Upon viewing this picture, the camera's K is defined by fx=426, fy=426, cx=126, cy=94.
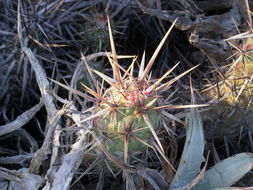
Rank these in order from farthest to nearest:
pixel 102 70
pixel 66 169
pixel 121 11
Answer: pixel 121 11, pixel 102 70, pixel 66 169

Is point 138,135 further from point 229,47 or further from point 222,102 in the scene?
point 229,47

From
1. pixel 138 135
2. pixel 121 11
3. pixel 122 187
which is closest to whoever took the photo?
pixel 138 135

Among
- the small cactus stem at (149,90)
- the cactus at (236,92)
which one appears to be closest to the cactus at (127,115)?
the small cactus stem at (149,90)

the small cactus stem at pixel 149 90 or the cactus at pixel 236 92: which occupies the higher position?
the small cactus stem at pixel 149 90

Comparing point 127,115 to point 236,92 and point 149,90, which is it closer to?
point 149,90

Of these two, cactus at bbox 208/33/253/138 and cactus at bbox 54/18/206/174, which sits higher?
cactus at bbox 54/18/206/174

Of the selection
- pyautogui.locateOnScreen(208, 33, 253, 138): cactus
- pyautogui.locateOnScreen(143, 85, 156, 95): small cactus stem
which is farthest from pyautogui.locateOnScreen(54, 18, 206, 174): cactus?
pyautogui.locateOnScreen(208, 33, 253, 138): cactus

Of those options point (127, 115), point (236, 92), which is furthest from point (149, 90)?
point (236, 92)

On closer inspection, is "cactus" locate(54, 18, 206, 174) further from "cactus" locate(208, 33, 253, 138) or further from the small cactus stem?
"cactus" locate(208, 33, 253, 138)

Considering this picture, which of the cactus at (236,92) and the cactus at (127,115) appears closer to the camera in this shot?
the cactus at (127,115)

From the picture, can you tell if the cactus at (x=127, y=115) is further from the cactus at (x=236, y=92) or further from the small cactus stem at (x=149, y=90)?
the cactus at (x=236, y=92)


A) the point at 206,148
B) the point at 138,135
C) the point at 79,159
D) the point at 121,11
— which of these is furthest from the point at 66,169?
the point at 121,11
